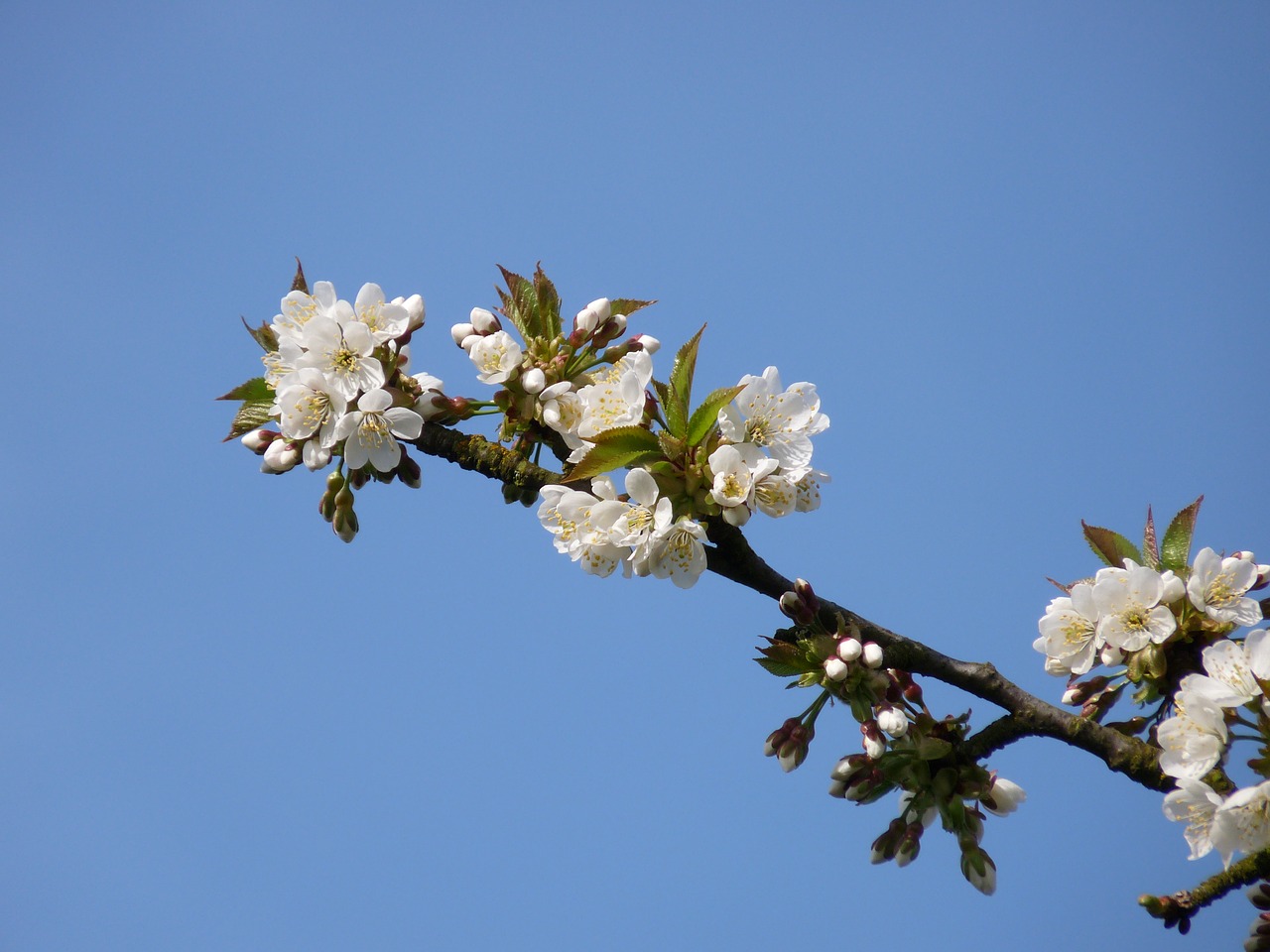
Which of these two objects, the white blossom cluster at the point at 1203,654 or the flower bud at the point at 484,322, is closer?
the white blossom cluster at the point at 1203,654

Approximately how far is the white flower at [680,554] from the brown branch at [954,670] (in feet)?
0.26

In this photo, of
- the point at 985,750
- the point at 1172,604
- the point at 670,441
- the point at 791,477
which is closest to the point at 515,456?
the point at 670,441

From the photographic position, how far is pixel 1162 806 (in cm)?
201

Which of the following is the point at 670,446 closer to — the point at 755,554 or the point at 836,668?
the point at 755,554

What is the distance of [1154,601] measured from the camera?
7.29 feet

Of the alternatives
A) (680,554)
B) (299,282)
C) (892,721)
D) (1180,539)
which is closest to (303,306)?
(299,282)

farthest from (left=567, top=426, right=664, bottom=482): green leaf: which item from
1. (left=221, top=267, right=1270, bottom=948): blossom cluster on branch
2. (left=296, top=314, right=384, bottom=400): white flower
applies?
(left=296, top=314, right=384, bottom=400): white flower

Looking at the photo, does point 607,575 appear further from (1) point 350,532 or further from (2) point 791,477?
(1) point 350,532

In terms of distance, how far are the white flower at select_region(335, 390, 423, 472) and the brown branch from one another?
0.05 meters

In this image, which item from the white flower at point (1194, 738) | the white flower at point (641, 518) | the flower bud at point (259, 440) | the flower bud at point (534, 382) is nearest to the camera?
the white flower at point (1194, 738)

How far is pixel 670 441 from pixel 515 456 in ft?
1.23

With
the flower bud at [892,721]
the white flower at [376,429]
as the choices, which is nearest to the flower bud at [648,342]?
the white flower at [376,429]

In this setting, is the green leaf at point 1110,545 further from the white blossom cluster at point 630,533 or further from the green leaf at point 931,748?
the white blossom cluster at point 630,533

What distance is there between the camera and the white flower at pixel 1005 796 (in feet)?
7.75
